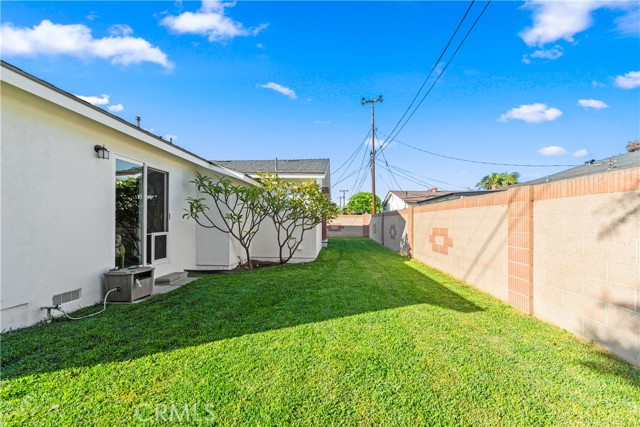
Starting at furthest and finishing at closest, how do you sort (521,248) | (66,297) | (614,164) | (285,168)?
(285,168), (614,164), (521,248), (66,297)

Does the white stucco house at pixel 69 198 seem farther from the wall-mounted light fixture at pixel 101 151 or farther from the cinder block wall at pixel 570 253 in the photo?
the cinder block wall at pixel 570 253

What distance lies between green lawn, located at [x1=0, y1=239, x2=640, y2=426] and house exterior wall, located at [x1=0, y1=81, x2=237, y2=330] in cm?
50

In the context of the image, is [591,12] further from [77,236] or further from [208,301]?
[77,236]

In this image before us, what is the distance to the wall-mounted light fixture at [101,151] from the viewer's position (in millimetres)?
4594

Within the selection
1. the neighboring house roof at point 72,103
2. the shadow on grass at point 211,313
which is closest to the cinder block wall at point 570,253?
the shadow on grass at point 211,313

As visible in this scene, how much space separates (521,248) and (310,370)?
3.71m

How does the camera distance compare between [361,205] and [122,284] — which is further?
[361,205]

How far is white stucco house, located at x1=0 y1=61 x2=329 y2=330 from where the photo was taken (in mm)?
3326

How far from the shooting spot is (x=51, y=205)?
380cm

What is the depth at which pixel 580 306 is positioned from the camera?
10.8 ft

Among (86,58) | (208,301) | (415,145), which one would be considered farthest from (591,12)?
(415,145)

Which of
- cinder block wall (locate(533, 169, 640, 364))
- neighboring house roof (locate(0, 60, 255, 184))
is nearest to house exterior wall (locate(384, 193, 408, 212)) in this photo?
cinder block wall (locate(533, 169, 640, 364))

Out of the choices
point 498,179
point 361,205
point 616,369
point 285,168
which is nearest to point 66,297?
point 616,369

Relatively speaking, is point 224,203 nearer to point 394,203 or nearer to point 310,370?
point 310,370
